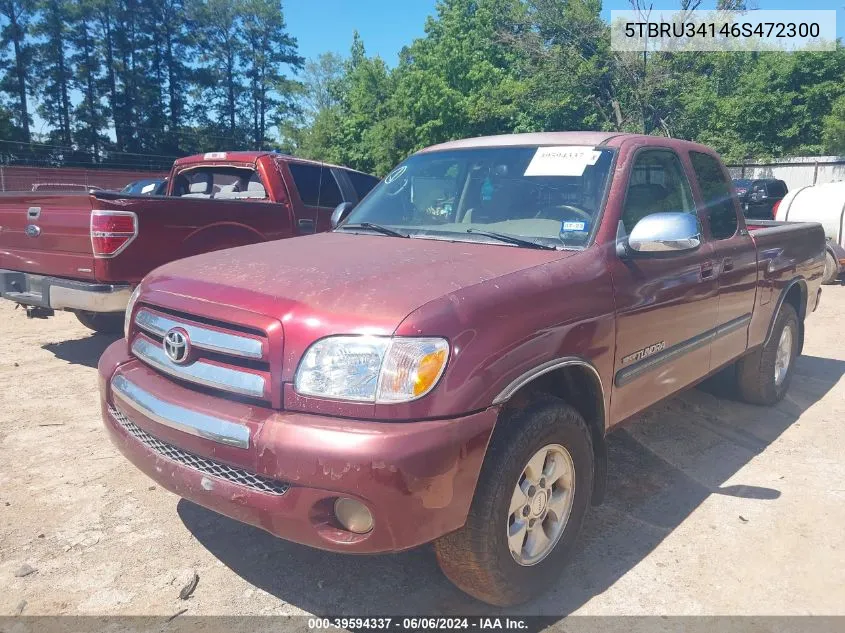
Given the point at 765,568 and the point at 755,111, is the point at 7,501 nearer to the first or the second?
the point at 765,568

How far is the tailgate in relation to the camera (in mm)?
4949

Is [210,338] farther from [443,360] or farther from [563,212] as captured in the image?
[563,212]

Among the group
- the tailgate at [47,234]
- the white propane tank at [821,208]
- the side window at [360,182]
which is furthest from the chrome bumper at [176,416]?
the white propane tank at [821,208]

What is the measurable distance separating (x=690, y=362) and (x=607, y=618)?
163 cm

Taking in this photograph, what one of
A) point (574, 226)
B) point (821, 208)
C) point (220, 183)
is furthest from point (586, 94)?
point (574, 226)

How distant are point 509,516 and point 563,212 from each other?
1495 millimetres

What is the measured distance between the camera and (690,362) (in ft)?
12.2

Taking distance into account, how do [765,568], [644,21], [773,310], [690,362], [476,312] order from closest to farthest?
[476,312]
[765,568]
[690,362]
[773,310]
[644,21]

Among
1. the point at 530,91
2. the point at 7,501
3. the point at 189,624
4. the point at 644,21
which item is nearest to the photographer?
the point at 189,624

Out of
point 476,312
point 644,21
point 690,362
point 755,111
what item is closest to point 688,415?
point 690,362

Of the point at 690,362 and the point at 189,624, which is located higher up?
the point at 690,362

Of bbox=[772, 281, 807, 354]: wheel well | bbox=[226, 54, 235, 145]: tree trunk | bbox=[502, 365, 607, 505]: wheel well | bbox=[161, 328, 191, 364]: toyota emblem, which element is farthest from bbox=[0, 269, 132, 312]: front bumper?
bbox=[226, 54, 235, 145]: tree trunk

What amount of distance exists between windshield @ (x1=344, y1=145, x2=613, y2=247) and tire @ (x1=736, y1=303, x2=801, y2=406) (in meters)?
2.40

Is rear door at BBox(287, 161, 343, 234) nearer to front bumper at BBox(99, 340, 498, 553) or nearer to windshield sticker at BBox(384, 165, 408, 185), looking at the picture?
windshield sticker at BBox(384, 165, 408, 185)
